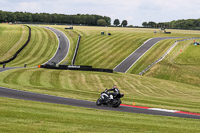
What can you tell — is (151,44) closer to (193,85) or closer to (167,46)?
(167,46)

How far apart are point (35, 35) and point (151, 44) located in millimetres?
42954

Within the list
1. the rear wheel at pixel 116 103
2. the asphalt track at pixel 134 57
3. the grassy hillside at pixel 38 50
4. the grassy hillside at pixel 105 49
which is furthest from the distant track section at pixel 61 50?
the rear wheel at pixel 116 103

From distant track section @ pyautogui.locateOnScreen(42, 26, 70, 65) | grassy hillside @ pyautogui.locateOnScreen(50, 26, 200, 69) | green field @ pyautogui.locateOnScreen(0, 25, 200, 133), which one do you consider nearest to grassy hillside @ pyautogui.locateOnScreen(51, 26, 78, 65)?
green field @ pyautogui.locateOnScreen(0, 25, 200, 133)

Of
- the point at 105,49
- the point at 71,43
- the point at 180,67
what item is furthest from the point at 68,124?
the point at 71,43

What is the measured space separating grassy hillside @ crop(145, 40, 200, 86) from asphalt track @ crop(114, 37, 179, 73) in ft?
24.6

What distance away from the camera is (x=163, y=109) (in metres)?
25.6

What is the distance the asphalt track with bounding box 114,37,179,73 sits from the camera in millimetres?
75525

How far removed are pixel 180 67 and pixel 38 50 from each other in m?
45.6

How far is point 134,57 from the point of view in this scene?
276ft

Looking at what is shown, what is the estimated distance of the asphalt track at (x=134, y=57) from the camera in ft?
248

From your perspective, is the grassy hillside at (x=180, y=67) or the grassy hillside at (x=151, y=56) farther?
the grassy hillside at (x=151, y=56)

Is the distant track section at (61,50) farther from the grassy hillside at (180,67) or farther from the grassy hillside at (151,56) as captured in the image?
the grassy hillside at (180,67)

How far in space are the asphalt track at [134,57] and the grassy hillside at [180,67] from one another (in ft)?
24.6

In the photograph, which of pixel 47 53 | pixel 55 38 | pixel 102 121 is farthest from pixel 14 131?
pixel 55 38
